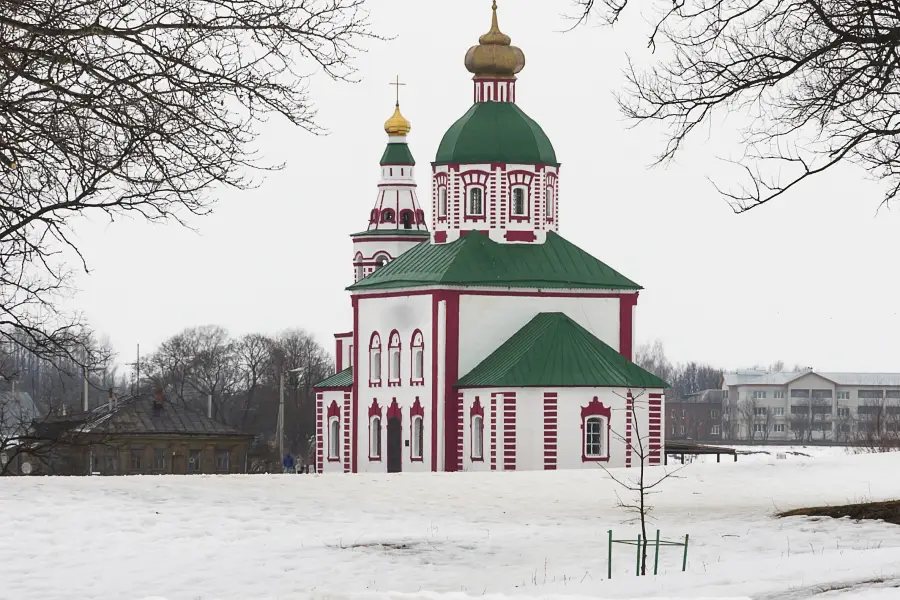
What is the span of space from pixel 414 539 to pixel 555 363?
3357 cm

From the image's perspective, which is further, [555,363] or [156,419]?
[156,419]

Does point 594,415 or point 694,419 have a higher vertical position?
point 694,419

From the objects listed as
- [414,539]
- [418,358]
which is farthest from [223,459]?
[414,539]

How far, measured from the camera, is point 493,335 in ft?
199

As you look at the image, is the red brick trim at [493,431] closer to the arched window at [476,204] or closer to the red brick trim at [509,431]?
the red brick trim at [509,431]

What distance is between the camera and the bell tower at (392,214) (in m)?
73.4

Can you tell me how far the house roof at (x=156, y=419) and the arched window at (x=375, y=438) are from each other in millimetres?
15354

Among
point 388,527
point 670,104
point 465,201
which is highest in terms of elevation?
point 465,201

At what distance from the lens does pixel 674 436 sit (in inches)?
6506

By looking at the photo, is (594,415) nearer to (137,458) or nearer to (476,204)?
(476,204)

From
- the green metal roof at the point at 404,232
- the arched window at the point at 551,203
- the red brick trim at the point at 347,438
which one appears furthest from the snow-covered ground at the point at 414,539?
the green metal roof at the point at 404,232

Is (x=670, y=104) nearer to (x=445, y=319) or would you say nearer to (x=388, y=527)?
(x=388, y=527)

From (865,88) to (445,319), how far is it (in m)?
38.6

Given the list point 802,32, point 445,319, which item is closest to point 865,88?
point 802,32
